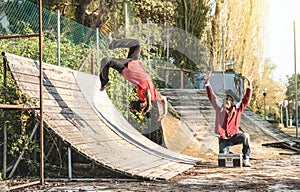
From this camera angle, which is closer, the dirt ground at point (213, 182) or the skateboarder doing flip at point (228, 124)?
the dirt ground at point (213, 182)

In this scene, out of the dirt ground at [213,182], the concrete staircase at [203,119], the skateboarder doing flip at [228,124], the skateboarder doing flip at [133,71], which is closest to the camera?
the dirt ground at [213,182]

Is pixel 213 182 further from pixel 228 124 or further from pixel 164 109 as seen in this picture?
pixel 164 109

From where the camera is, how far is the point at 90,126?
380 inches

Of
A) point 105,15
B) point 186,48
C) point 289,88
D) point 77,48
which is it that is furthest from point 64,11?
point 289,88

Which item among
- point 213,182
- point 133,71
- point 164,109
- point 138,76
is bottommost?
point 213,182

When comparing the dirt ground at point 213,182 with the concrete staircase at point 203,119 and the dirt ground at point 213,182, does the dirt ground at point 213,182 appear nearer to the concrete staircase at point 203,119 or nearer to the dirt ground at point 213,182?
the dirt ground at point 213,182

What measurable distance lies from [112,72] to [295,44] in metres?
10.8

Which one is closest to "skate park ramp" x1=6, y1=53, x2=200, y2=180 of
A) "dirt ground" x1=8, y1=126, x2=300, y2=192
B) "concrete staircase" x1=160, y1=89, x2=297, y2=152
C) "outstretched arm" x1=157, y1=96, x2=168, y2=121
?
"dirt ground" x1=8, y1=126, x2=300, y2=192

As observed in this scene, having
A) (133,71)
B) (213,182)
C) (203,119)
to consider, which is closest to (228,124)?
(133,71)

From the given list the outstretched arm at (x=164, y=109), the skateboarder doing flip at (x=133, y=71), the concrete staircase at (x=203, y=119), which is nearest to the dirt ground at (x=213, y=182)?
the skateboarder doing flip at (x=133, y=71)

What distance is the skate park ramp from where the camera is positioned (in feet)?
27.2

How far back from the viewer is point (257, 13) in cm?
3262

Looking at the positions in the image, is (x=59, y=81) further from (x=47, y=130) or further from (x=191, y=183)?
(x=191, y=183)

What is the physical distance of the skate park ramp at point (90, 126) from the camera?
8.30 m
